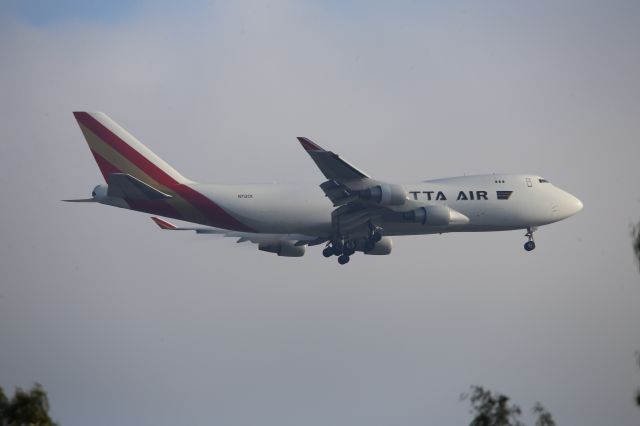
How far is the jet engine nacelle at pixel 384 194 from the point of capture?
77.9 meters

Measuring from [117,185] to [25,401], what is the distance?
1318 inches

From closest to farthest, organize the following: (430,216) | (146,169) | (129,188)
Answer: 1. (129,188)
2. (146,169)
3. (430,216)

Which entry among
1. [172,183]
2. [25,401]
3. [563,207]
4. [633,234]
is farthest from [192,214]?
[633,234]

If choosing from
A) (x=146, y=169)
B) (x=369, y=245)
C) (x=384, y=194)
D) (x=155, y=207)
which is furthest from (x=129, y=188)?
(x=369, y=245)

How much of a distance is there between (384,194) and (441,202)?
22.7 feet

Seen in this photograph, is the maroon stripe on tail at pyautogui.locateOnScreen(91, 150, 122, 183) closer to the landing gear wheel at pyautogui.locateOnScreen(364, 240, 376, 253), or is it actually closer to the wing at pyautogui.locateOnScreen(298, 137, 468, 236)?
the wing at pyautogui.locateOnScreen(298, 137, 468, 236)

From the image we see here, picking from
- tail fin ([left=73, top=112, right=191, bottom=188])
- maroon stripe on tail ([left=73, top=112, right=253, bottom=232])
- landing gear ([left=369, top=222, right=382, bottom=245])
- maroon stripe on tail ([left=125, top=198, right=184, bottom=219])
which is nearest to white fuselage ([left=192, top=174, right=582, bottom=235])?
maroon stripe on tail ([left=73, top=112, right=253, bottom=232])

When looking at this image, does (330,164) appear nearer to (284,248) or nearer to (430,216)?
(430,216)

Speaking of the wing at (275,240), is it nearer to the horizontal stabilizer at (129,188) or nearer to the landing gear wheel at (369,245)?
the landing gear wheel at (369,245)

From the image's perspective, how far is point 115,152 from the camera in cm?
7925

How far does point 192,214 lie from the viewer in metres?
79.1

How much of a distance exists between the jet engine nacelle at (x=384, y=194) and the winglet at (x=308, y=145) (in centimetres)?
453

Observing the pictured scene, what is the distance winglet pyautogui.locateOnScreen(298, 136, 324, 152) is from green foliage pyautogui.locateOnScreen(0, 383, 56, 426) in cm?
3510

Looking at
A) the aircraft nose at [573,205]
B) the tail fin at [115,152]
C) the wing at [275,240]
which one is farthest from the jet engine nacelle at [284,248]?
the aircraft nose at [573,205]
